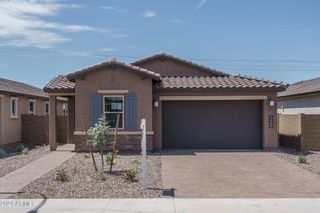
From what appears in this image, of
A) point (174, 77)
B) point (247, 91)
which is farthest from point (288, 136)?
point (174, 77)

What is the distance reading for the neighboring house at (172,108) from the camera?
54.8 ft

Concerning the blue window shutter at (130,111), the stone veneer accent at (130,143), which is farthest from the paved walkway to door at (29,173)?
the blue window shutter at (130,111)

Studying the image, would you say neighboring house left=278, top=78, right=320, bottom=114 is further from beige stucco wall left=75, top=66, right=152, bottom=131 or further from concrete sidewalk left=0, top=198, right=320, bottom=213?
concrete sidewalk left=0, top=198, right=320, bottom=213

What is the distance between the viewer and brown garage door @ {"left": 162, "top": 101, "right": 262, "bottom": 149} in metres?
17.7

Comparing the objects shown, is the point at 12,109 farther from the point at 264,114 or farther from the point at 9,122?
the point at 264,114

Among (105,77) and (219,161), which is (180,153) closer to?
(219,161)

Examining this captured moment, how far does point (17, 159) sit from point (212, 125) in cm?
858

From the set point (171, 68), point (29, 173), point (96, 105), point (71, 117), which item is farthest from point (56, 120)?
point (29, 173)

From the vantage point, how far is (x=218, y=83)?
17.8 meters

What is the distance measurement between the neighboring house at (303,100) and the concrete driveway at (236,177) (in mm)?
5823

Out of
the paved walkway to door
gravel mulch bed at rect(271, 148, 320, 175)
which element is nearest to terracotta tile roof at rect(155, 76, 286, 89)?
gravel mulch bed at rect(271, 148, 320, 175)

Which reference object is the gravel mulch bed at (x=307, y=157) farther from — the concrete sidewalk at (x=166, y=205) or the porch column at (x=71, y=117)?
the porch column at (x=71, y=117)

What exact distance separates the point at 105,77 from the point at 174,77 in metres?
4.69

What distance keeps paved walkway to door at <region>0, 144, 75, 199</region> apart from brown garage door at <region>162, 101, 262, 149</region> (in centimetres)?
473
